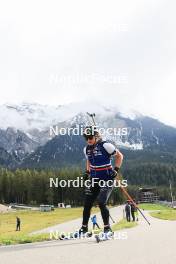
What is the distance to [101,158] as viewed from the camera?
34.8 feet

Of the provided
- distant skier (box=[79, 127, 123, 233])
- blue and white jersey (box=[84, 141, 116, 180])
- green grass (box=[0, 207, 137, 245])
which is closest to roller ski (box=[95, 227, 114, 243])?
distant skier (box=[79, 127, 123, 233])

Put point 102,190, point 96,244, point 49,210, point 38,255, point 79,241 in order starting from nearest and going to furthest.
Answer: point 38,255 < point 96,244 < point 79,241 < point 102,190 < point 49,210

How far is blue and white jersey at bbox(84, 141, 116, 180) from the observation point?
10570mm

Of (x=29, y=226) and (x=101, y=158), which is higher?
(x=101, y=158)

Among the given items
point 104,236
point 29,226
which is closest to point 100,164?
point 104,236

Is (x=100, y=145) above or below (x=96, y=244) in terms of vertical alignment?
above

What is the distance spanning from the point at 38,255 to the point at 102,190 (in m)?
3.19

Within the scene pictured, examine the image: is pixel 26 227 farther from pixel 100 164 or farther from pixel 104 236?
pixel 104 236

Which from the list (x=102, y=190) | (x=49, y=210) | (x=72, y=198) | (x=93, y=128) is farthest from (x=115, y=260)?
(x=72, y=198)

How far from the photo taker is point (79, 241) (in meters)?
9.79

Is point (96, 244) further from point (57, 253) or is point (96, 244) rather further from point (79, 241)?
point (57, 253)

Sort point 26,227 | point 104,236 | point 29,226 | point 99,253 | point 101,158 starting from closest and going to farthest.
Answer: point 99,253, point 104,236, point 101,158, point 26,227, point 29,226

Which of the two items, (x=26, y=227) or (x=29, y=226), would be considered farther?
(x=29, y=226)

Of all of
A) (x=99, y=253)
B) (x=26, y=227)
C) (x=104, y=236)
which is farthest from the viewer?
(x=26, y=227)
